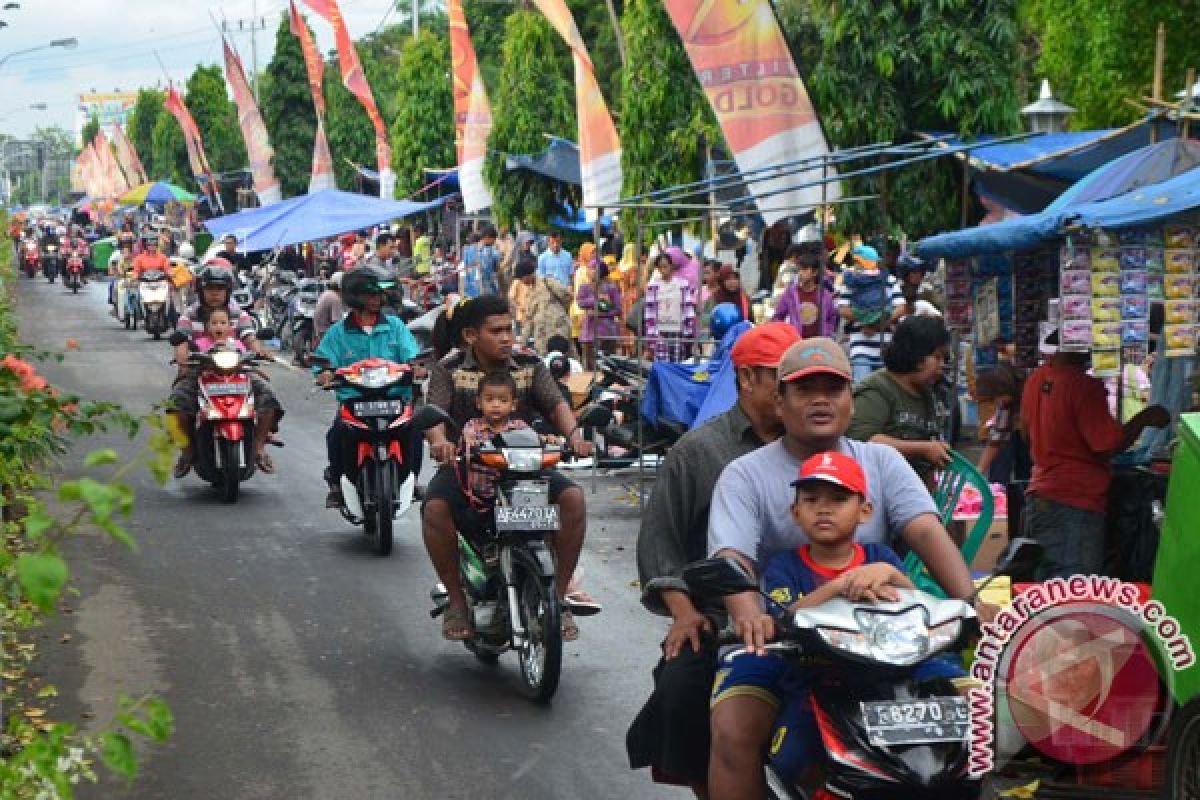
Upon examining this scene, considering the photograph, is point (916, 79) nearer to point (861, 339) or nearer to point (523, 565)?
point (861, 339)

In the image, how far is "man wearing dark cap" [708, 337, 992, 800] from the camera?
4828mm

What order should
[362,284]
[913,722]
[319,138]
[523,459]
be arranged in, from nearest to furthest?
[913,722] → [523,459] → [362,284] → [319,138]

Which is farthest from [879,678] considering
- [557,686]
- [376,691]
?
[376,691]

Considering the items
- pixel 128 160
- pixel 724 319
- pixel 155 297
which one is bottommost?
pixel 155 297

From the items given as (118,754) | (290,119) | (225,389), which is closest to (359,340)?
(225,389)

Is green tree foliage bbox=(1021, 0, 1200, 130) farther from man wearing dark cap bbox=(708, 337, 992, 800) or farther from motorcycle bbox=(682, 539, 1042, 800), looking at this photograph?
motorcycle bbox=(682, 539, 1042, 800)

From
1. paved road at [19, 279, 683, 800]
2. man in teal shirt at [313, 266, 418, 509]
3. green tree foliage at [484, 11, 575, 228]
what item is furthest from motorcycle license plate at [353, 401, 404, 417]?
green tree foliage at [484, 11, 575, 228]

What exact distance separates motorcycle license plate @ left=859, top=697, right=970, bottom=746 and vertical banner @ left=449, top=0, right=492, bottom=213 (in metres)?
23.1

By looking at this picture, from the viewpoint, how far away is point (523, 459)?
8.05 metres

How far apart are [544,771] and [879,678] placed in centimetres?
289

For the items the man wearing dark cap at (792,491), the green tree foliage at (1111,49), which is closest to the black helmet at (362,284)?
the man wearing dark cap at (792,491)

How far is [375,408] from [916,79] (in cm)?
734

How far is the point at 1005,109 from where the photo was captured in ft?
55.7

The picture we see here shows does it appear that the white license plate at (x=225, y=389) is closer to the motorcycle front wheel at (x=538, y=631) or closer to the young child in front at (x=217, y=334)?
the young child in front at (x=217, y=334)
